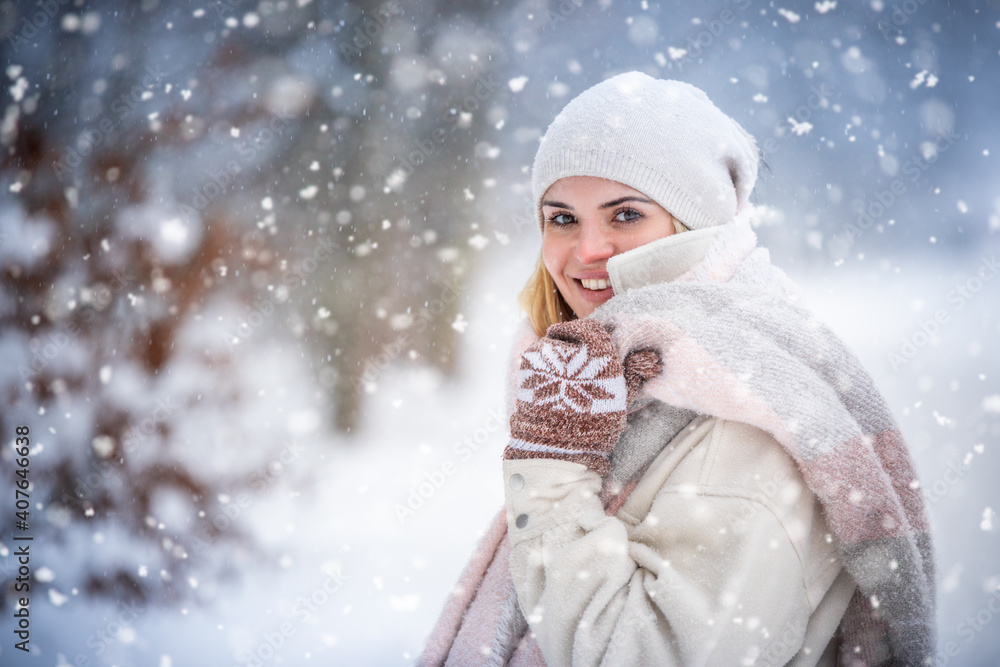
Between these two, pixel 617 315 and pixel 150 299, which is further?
pixel 150 299

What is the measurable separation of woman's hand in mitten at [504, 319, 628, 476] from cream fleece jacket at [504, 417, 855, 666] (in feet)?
0.10

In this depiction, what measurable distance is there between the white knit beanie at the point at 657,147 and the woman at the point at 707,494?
0.17 meters

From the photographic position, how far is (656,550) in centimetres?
89

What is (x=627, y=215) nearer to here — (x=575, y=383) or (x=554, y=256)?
(x=554, y=256)

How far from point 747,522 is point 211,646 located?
3.91 metres

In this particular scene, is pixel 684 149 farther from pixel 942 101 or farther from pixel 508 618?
pixel 942 101

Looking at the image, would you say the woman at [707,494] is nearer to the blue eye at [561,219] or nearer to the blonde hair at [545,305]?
the blue eye at [561,219]

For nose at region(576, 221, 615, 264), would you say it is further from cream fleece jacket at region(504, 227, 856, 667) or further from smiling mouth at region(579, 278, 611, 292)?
cream fleece jacket at region(504, 227, 856, 667)

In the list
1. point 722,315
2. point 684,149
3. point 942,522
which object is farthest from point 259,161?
point 942,522

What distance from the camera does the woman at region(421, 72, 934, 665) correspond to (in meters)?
0.82

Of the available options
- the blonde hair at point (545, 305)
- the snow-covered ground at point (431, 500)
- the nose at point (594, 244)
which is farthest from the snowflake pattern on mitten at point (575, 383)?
the snow-covered ground at point (431, 500)

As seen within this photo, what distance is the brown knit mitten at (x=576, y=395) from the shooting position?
893mm

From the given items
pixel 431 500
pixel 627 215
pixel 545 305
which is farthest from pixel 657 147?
pixel 431 500

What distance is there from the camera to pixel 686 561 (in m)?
0.85
